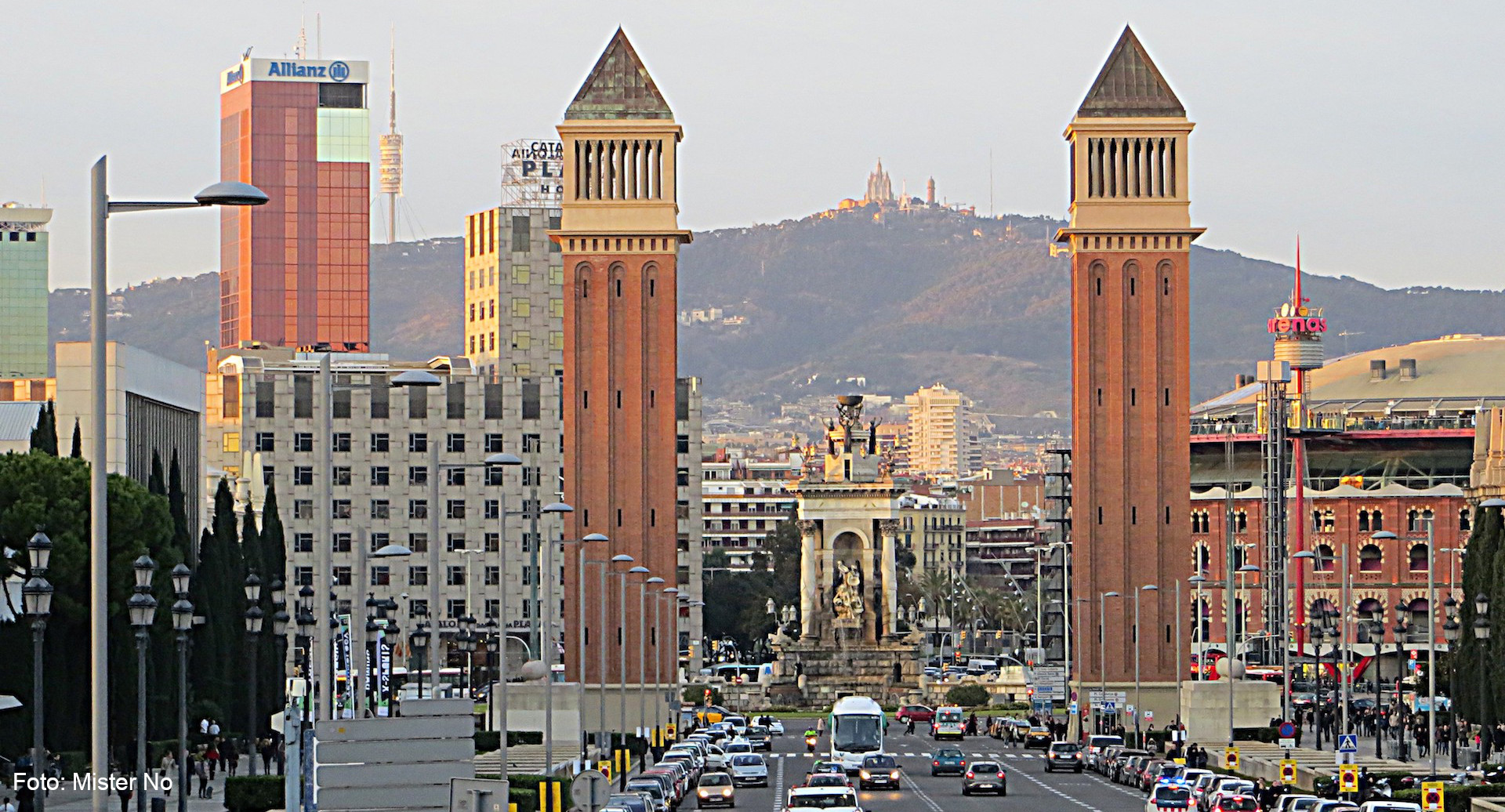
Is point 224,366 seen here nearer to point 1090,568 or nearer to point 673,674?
point 673,674

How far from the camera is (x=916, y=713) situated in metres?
121

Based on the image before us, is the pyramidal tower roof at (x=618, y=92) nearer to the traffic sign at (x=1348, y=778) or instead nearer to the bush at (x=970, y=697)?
the bush at (x=970, y=697)

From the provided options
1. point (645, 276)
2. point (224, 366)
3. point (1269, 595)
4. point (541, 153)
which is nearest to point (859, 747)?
point (645, 276)

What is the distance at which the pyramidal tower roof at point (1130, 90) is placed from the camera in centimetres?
10375

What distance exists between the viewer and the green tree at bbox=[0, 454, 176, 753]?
57.8m

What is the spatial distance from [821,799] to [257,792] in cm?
1086

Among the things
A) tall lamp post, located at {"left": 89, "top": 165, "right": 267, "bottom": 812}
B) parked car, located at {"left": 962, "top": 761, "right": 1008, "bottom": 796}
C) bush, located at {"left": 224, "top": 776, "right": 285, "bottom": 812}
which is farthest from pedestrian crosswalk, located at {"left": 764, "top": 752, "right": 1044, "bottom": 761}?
tall lamp post, located at {"left": 89, "top": 165, "right": 267, "bottom": 812}

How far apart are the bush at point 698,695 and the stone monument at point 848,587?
7891 mm

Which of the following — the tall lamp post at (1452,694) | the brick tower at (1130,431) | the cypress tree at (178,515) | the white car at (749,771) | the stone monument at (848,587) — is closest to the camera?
the cypress tree at (178,515)

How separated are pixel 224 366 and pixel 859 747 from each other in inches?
4073

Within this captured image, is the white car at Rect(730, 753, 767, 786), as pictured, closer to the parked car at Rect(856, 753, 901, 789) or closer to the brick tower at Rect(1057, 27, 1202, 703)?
the parked car at Rect(856, 753, 901, 789)

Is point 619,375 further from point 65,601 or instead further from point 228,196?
point 228,196

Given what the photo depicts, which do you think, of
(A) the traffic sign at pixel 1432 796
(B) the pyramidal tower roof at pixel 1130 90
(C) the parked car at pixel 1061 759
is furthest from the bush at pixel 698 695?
(A) the traffic sign at pixel 1432 796

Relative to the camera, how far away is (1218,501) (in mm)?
170000
